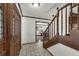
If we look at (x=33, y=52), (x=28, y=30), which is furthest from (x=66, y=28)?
(x=28, y=30)

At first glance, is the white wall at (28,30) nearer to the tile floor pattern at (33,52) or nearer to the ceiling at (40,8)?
the ceiling at (40,8)

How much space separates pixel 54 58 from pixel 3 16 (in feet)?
4.08

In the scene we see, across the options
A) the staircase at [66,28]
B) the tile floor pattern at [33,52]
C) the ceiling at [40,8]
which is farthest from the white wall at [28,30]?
the staircase at [66,28]

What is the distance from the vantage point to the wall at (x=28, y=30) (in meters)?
6.99

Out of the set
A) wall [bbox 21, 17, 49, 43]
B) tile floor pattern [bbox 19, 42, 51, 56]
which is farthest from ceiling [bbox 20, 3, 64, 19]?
tile floor pattern [bbox 19, 42, 51, 56]

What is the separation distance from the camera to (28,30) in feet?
24.5

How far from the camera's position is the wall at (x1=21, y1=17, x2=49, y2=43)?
6986 millimetres

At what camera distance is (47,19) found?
863 cm

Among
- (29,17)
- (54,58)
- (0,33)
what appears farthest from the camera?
(29,17)

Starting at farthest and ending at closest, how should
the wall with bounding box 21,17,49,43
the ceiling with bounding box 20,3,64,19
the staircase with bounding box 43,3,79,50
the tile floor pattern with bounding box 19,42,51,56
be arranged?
the wall with bounding box 21,17,49,43
the ceiling with bounding box 20,3,64,19
the tile floor pattern with bounding box 19,42,51,56
the staircase with bounding box 43,3,79,50

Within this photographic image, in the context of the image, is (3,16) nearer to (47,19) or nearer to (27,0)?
(27,0)

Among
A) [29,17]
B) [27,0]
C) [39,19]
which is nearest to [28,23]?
[29,17]

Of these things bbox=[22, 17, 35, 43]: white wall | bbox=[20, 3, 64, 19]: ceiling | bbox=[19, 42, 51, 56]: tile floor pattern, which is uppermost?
bbox=[20, 3, 64, 19]: ceiling

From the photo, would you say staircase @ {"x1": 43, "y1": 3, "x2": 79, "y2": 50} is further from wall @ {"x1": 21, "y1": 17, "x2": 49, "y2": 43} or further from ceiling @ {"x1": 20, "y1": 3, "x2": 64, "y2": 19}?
wall @ {"x1": 21, "y1": 17, "x2": 49, "y2": 43}
